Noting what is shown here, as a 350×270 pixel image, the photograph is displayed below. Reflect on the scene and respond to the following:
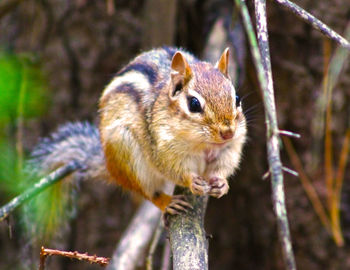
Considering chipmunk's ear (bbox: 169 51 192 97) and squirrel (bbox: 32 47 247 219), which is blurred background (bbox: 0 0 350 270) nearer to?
squirrel (bbox: 32 47 247 219)

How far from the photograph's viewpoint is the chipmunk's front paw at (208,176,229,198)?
202 cm

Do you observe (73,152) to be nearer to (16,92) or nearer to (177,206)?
(177,206)

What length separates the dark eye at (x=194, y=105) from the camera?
197 centimetres

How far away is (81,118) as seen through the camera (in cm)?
345

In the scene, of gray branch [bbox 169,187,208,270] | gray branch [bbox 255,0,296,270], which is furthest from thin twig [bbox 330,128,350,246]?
gray branch [bbox 255,0,296,270]

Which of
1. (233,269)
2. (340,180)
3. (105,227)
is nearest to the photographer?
(340,180)

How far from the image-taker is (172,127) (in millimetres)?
2119

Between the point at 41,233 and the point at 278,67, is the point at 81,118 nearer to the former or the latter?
the point at 41,233

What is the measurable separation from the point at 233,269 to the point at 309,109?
1.34 meters

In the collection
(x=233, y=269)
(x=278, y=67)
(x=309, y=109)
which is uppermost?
(x=278, y=67)

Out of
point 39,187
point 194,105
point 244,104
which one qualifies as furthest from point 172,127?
point 244,104

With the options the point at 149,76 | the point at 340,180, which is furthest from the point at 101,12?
the point at 340,180

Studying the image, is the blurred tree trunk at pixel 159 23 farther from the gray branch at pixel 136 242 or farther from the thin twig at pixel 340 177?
the thin twig at pixel 340 177

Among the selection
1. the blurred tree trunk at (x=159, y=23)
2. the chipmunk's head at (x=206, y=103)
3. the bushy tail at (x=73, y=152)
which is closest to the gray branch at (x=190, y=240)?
the chipmunk's head at (x=206, y=103)
